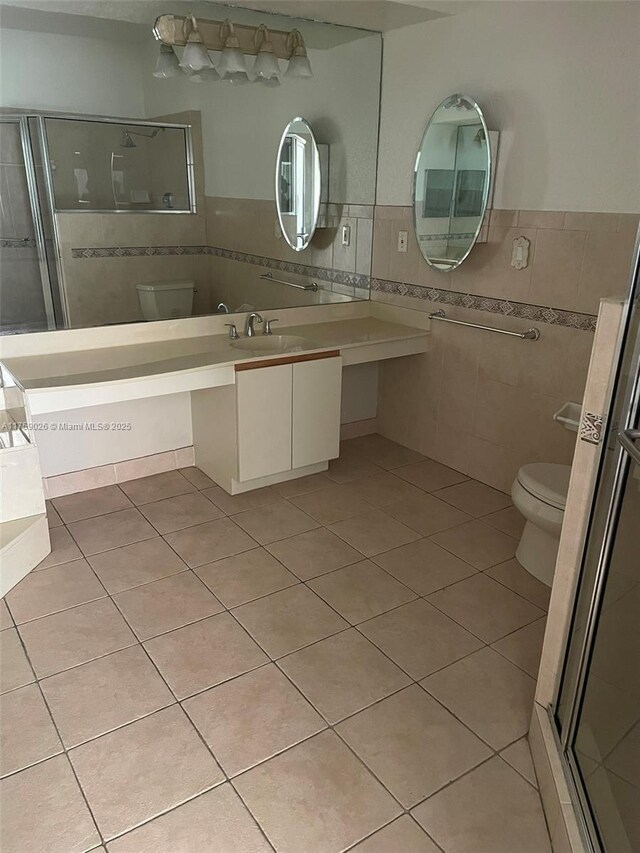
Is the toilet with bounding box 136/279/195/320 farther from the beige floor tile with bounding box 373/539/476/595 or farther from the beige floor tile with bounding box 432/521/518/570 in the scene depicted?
the beige floor tile with bounding box 432/521/518/570

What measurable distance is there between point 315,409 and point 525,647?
1.49m

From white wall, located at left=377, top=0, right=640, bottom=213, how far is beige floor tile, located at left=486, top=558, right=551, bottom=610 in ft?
4.77

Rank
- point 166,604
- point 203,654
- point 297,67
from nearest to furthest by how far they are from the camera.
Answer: point 203,654, point 166,604, point 297,67

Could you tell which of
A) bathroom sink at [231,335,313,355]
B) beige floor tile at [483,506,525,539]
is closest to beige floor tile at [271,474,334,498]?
bathroom sink at [231,335,313,355]

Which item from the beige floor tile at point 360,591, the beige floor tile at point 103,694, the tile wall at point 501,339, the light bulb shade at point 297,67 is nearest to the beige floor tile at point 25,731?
the beige floor tile at point 103,694

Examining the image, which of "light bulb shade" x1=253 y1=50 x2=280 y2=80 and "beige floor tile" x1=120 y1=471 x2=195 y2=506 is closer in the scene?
"light bulb shade" x1=253 y1=50 x2=280 y2=80

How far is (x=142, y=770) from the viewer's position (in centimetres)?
171

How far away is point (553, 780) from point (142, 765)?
104cm

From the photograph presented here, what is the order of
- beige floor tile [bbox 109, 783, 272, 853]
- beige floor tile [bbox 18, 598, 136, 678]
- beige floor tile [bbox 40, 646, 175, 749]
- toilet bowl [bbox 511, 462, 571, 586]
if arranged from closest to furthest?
beige floor tile [bbox 109, 783, 272, 853]
beige floor tile [bbox 40, 646, 175, 749]
beige floor tile [bbox 18, 598, 136, 678]
toilet bowl [bbox 511, 462, 571, 586]

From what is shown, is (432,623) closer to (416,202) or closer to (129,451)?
(129,451)

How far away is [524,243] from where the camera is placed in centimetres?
289

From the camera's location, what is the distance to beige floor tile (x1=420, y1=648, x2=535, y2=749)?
1.87m

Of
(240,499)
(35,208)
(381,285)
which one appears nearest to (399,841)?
(240,499)

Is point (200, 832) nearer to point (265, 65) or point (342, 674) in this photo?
point (342, 674)
